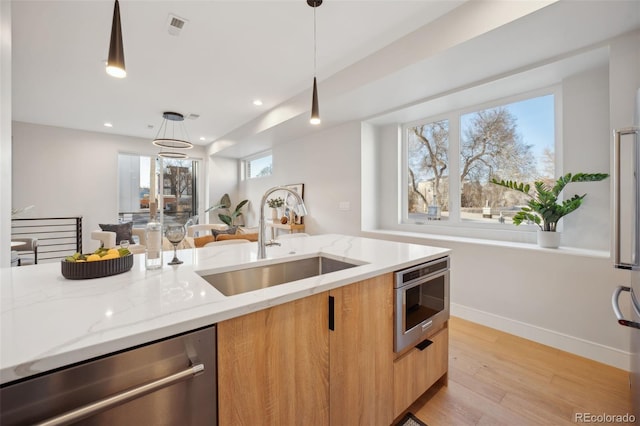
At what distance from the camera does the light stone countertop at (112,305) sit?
1.99 feet

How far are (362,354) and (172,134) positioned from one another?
6.05 m

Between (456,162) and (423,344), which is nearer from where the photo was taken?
(423,344)

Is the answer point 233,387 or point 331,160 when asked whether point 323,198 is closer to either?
point 331,160

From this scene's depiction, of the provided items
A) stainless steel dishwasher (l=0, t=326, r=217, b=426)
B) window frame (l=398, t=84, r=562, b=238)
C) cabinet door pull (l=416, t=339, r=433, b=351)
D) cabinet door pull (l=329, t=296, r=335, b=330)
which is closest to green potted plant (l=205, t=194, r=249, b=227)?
window frame (l=398, t=84, r=562, b=238)

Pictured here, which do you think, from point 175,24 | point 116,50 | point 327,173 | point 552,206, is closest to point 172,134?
point 327,173

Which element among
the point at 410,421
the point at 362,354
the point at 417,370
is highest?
the point at 362,354

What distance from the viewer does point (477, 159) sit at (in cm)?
308

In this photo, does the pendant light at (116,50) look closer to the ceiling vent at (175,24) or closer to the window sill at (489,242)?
the ceiling vent at (175,24)

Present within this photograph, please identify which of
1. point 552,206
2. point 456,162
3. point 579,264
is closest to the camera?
point 579,264

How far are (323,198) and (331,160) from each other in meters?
0.64

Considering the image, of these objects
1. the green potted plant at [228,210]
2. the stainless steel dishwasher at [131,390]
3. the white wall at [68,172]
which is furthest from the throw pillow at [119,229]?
the stainless steel dishwasher at [131,390]

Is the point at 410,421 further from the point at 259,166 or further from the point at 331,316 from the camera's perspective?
the point at 259,166

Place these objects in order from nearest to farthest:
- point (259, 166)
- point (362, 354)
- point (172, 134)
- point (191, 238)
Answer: point (362, 354), point (191, 238), point (172, 134), point (259, 166)

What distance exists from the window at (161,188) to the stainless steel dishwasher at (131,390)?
5.28 meters
